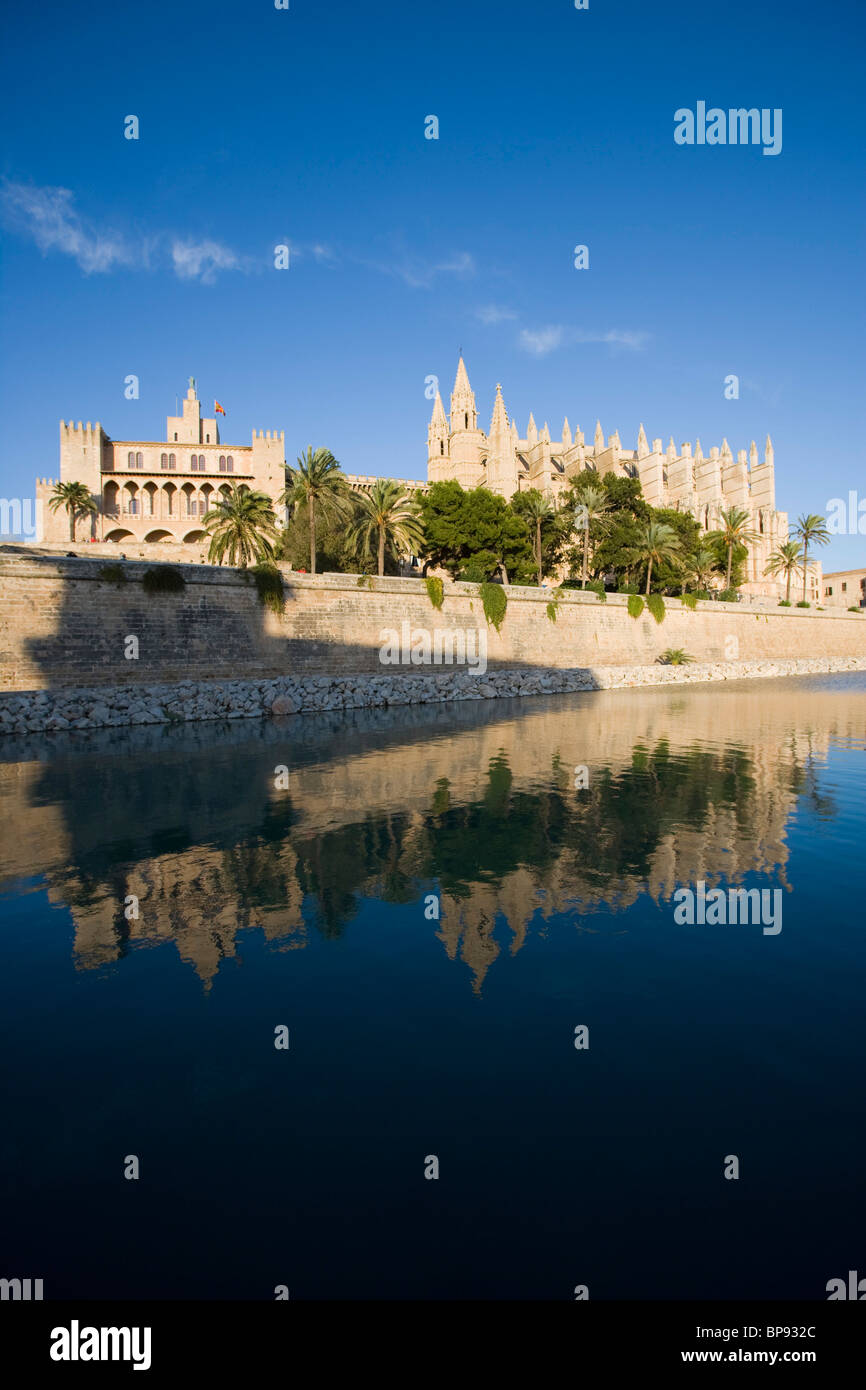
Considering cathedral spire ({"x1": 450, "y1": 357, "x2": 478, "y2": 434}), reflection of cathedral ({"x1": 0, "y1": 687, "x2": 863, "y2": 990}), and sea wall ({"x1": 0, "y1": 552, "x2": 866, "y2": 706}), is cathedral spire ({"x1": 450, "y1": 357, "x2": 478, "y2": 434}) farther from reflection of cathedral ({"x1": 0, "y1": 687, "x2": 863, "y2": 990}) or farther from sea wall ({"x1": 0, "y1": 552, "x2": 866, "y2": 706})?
reflection of cathedral ({"x1": 0, "y1": 687, "x2": 863, "y2": 990})

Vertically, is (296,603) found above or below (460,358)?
below

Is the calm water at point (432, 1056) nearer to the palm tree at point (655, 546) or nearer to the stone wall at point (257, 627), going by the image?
the stone wall at point (257, 627)

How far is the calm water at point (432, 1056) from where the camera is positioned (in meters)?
3.25

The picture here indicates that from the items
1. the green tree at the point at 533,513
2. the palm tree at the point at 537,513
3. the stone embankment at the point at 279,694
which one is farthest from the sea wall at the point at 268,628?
the green tree at the point at 533,513

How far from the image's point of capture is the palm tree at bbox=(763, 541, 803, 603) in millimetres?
70562

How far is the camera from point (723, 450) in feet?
247

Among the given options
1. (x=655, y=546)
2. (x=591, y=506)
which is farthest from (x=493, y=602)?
(x=591, y=506)

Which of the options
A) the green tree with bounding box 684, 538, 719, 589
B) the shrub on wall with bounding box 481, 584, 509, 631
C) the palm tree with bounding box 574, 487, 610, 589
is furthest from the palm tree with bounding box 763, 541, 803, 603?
the shrub on wall with bounding box 481, 584, 509, 631

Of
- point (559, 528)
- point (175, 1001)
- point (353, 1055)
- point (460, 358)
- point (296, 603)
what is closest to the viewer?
point (353, 1055)

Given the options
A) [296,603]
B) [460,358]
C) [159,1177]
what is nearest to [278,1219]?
[159,1177]

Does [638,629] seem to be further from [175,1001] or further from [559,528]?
[175,1001]

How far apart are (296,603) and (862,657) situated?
145 feet
